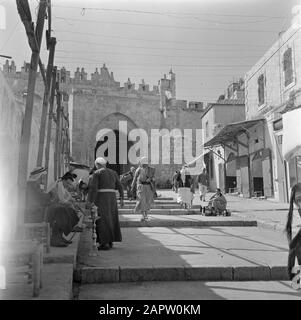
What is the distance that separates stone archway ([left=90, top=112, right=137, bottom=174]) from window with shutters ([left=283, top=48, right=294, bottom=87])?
17.6 metres

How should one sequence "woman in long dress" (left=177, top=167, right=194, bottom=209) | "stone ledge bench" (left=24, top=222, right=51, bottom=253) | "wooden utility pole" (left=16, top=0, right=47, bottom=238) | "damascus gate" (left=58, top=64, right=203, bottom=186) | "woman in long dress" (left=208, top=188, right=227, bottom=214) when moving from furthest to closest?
"damascus gate" (left=58, top=64, right=203, bottom=186), "woman in long dress" (left=177, top=167, right=194, bottom=209), "woman in long dress" (left=208, top=188, right=227, bottom=214), "stone ledge bench" (left=24, top=222, right=51, bottom=253), "wooden utility pole" (left=16, top=0, right=47, bottom=238)

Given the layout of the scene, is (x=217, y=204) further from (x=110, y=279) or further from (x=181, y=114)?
(x=181, y=114)

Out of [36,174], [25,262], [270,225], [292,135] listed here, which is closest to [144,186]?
[270,225]

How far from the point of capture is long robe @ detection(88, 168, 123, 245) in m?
5.70

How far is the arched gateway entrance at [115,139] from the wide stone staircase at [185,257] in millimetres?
21877

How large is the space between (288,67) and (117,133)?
60.9ft

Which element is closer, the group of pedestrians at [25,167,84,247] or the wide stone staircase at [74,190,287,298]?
the wide stone staircase at [74,190,287,298]

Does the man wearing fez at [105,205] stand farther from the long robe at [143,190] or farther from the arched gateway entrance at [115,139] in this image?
the arched gateway entrance at [115,139]

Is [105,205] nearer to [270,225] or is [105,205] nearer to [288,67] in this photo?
[270,225]

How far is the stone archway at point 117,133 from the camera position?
A: 97.0 ft

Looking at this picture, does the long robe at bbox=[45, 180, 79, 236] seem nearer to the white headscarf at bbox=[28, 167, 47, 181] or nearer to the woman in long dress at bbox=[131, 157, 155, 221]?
the white headscarf at bbox=[28, 167, 47, 181]

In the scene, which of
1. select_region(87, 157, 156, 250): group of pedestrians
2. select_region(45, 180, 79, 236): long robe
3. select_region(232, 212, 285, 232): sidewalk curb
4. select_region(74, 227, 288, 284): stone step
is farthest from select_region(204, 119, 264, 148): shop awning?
select_region(45, 180, 79, 236): long robe

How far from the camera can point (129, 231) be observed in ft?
27.0
